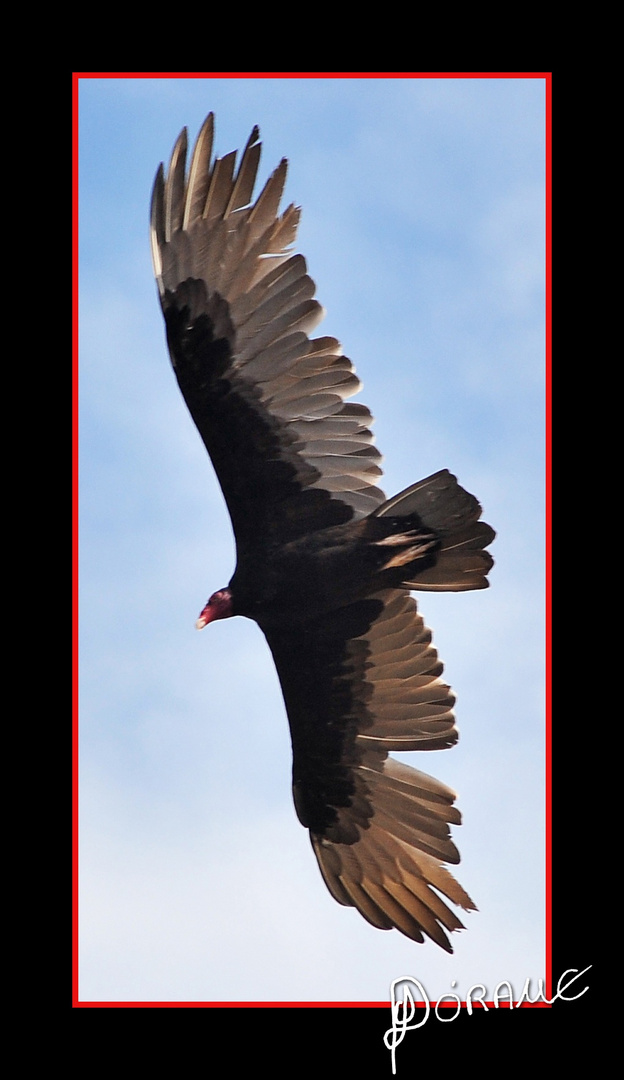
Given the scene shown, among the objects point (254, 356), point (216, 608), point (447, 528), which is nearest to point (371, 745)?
point (216, 608)

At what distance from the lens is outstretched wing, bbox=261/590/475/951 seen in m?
5.91

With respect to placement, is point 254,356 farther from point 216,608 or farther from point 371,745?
point 371,745

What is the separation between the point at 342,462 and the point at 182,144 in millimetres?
1455

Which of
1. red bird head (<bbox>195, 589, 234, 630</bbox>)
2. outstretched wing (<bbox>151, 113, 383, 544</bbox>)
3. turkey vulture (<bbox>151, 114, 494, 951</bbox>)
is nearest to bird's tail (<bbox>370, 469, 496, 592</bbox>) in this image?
turkey vulture (<bbox>151, 114, 494, 951</bbox>)

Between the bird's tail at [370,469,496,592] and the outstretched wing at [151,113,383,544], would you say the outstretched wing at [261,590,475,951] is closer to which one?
the bird's tail at [370,469,496,592]

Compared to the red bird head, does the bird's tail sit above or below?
above

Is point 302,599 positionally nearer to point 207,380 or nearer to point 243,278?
point 207,380

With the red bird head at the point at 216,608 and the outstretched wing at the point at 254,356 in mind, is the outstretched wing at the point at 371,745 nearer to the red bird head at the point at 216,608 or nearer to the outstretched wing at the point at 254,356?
the red bird head at the point at 216,608

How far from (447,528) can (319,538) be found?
565mm

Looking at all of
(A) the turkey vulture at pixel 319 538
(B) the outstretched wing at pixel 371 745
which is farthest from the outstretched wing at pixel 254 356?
(B) the outstretched wing at pixel 371 745

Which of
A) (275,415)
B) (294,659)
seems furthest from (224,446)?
(294,659)

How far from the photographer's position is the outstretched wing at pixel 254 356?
5.26 m

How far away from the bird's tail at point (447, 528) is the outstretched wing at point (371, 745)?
473 millimetres

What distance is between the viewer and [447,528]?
17.5ft
